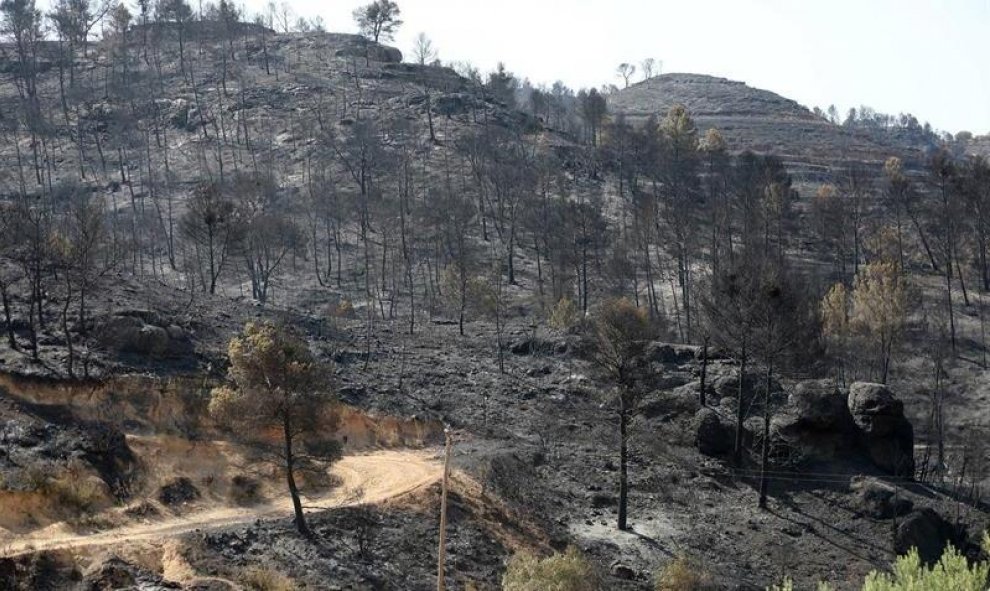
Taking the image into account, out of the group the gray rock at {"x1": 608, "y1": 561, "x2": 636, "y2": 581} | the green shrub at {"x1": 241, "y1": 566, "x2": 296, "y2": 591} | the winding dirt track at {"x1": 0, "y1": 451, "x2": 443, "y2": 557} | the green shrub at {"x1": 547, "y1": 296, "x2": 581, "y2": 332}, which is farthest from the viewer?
the green shrub at {"x1": 547, "y1": 296, "x2": 581, "y2": 332}

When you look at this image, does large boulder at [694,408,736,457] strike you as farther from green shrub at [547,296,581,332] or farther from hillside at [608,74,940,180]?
hillside at [608,74,940,180]

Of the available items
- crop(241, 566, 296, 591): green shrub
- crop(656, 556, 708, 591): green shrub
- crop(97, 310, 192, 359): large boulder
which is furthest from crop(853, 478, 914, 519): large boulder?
crop(97, 310, 192, 359): large boulder

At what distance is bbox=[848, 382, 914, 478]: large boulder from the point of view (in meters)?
42.3

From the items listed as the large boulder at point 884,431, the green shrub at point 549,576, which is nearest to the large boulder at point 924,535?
the large boulder at point 884,431

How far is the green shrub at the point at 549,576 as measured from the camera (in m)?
24.9

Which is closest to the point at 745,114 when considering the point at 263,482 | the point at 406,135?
the point at 406,135

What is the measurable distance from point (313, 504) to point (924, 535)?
75.4 ft

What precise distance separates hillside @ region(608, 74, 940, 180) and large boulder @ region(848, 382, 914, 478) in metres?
87.3

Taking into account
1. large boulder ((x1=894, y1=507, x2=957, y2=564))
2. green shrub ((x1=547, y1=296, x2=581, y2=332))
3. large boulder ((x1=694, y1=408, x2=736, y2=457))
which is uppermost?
green shrub ((x1=547, y1=296, x2=581, y2=332))

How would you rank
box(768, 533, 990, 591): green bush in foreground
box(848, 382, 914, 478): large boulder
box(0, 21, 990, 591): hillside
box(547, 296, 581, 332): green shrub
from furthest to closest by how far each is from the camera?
1. box(547, 296, 581, 332): green shrub
2. box(848, 382, 914, 478): large boulder
3. box(0, 21, 990, 591): hillside
4. box(768, 533, 990, 591): green bush in foreground

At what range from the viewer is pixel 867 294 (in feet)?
199

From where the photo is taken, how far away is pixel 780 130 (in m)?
163

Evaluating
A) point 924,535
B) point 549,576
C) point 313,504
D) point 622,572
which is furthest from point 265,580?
point 924,535

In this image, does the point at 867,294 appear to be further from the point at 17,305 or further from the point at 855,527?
the point at 17,305
